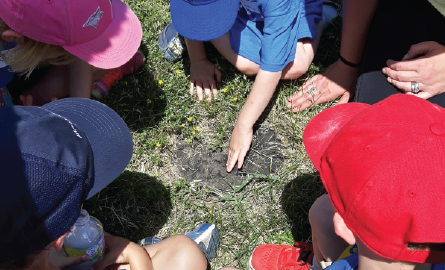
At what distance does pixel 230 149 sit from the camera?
224 cm

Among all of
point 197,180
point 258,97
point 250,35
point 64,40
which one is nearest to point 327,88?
point 258,97

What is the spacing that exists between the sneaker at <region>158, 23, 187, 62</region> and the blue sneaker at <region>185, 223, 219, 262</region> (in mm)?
1238

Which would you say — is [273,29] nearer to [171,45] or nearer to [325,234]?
[171,45]

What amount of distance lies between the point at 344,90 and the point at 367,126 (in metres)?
1.33

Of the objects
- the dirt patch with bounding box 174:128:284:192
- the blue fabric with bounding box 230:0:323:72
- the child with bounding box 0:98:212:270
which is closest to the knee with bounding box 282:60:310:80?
the blue fabric with bounding box 230:0:323:72

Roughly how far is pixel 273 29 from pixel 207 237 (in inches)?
49.4

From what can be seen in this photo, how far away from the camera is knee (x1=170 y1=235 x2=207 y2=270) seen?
5.90 feet

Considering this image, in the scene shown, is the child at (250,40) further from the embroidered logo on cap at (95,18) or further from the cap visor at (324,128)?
the cap visor at (324,128)

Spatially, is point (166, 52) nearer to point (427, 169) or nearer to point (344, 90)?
point (344, 90)

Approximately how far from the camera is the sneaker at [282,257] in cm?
191

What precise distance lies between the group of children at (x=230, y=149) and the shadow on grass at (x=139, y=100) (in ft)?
0.27

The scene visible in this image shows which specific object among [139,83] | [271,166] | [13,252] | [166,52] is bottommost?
[271,166]

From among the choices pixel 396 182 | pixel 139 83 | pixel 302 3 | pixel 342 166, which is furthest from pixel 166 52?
pixel 396 182

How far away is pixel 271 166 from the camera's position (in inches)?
89.6
